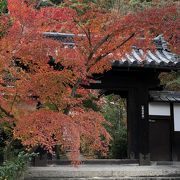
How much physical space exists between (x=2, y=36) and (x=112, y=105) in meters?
14.0

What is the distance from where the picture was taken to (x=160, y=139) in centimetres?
1505

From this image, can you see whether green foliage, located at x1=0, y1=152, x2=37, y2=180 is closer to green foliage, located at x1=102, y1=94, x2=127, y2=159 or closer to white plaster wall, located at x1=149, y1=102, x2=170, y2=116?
white plaster wall, located at x1=149, y1=102, x2=170, y2=116

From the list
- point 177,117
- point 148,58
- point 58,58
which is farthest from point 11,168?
point 177,117

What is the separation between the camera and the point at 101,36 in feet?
30.2

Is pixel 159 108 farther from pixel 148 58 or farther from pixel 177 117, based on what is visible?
pixel 148 58

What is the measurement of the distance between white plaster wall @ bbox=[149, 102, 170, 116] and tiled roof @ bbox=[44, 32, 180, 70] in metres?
2.21

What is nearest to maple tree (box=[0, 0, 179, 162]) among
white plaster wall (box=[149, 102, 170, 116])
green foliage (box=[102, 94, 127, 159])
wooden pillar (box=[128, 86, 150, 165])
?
wooden pillar (box=[128, 86, 150, 165])

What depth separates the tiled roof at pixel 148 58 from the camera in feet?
40.6

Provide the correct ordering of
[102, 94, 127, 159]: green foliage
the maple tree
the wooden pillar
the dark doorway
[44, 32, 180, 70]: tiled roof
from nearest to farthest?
the maple tree → [44, 32, 180, 70]: tiled roof → the wooden pillar → the dark doorway → [102, 94, 127, 159]: green foliage

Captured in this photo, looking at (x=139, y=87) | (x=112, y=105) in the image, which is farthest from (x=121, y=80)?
(x=112, y=105)

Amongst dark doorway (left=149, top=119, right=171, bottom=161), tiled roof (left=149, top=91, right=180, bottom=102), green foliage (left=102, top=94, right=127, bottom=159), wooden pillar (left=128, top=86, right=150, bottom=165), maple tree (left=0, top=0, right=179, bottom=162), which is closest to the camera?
maple tree (left=0, top=0, right=179, bottom=162)

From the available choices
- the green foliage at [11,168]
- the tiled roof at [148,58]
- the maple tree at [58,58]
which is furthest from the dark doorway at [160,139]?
the green foliage at [11,168]

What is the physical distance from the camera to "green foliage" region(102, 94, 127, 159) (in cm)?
1694

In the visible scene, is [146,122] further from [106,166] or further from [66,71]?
[66,71]
